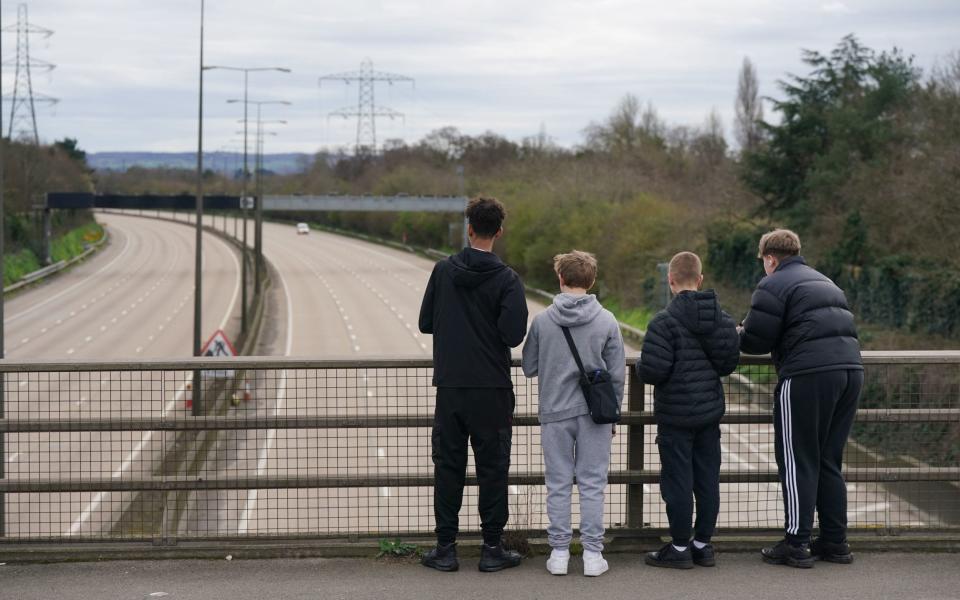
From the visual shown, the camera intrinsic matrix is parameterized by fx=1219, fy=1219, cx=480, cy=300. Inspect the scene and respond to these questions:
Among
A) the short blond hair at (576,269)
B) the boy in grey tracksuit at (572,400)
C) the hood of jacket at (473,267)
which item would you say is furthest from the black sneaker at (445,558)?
the short blond hair at (576,269)

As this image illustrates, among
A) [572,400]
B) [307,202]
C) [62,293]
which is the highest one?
[307,202]

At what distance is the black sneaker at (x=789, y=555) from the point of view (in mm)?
6781

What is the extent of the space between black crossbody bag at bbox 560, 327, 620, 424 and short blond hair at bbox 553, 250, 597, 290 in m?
0.28

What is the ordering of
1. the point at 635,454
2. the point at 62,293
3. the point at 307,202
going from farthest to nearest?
the point at 307,202 → the point at 62,293 → the point at 635,454

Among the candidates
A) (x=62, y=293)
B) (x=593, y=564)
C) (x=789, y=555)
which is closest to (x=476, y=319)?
(x=593, y=564)

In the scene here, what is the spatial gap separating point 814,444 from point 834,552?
0.68m

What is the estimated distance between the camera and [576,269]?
6.45m

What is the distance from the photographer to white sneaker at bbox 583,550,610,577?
6621 millimetres

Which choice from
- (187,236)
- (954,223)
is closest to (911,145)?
(954,223)

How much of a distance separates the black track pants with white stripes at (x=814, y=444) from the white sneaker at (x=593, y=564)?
42.1 inches

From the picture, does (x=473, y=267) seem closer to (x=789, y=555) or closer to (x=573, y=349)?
(x=573, y=349)

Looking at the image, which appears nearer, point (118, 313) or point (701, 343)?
point (701, 343)

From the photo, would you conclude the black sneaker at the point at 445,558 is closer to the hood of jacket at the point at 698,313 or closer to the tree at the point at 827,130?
the hood of jacket at the point at 698,313

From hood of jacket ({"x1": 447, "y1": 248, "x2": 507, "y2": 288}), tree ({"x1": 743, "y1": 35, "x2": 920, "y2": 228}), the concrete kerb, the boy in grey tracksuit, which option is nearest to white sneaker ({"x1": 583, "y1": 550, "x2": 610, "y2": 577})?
the boy in grey tracksuit
